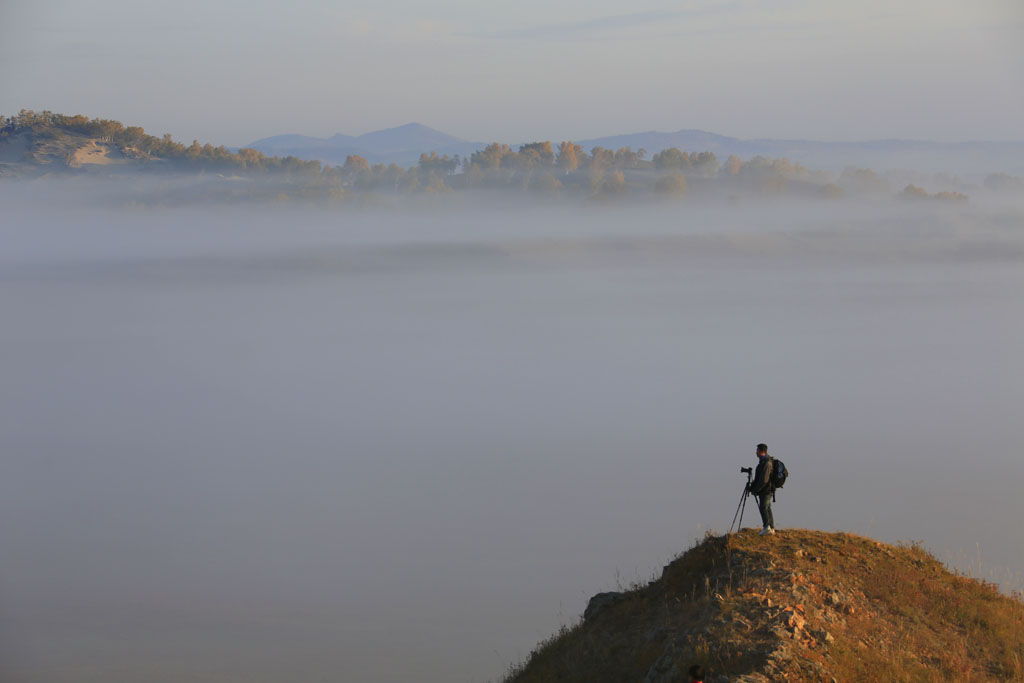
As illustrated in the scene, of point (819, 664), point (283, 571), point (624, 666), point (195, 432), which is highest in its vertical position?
point (819, 664)

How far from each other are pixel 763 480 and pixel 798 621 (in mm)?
3530

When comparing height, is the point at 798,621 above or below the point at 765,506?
below

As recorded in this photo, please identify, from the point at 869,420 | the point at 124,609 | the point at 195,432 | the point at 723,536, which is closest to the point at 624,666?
the point at 723,536

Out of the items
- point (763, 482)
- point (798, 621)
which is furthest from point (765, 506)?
point (798, 621)

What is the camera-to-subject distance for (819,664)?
1441cm

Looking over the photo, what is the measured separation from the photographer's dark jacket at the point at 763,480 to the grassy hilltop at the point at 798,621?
3.37 feet

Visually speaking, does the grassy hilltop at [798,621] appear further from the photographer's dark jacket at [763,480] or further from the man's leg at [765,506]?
the photographer's dark jacket at [763,480]

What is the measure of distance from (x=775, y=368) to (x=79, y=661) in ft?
507

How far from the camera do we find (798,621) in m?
15.3

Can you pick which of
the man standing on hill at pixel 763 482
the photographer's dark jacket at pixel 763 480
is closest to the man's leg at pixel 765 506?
the man standing on hill at pixel 763 482

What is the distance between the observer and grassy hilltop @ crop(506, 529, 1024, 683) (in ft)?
48.9

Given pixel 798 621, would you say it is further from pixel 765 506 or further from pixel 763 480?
pixel 763 480

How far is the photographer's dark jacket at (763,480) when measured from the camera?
60.0 feet

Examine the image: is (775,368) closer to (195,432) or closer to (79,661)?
(195,432)
